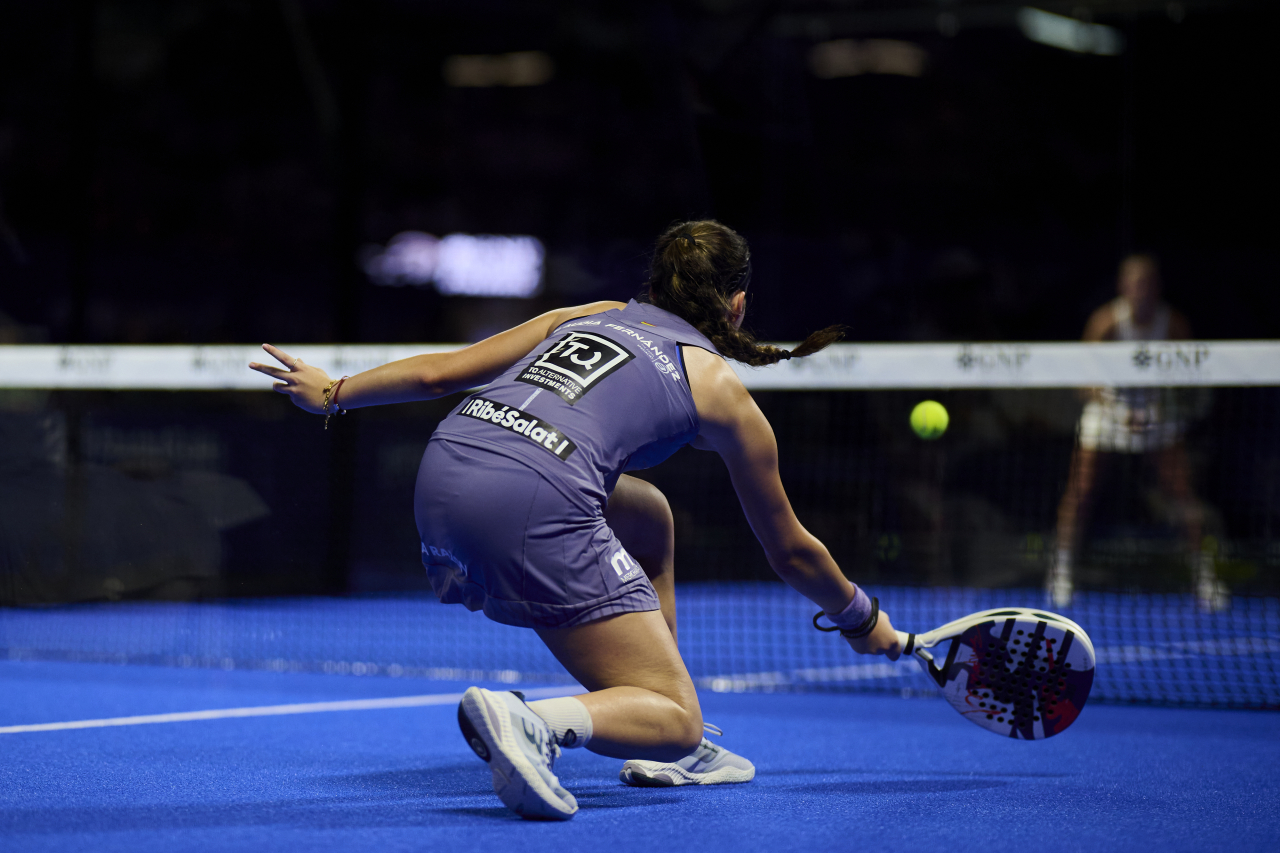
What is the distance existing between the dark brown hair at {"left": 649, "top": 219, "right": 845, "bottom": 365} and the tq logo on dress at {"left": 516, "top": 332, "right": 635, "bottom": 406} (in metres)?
0.25

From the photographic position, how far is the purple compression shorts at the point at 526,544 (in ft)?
9.51

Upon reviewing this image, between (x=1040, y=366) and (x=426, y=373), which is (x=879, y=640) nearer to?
(x=426, y=373)

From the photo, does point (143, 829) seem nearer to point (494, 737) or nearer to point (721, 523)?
point (494, 737)

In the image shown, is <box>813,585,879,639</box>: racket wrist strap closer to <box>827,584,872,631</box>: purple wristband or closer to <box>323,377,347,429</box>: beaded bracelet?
<box>827,584,872,631</box>: purple wristband

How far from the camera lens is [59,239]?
8.28m

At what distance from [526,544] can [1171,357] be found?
9.53 ft

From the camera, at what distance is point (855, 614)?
337cm

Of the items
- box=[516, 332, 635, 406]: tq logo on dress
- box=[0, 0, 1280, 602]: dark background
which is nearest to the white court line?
box=[516, 332, 635, 406]: tq logo on dress

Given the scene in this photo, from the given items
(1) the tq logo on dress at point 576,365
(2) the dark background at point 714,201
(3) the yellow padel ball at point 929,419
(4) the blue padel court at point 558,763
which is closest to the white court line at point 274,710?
(4) the blue padel court at point 558,763

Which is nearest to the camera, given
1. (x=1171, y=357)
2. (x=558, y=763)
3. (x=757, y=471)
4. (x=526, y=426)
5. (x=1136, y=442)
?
(x=526, y=426)

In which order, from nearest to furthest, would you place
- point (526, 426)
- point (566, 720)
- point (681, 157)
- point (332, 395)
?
point (566, 720) < point (526, 426) < point (332, 395) < point (681, 157)

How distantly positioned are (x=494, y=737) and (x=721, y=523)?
6.33 m

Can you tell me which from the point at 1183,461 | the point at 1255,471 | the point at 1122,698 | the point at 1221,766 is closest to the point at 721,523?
the point at 1183,461

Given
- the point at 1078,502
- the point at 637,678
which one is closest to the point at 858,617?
the point at 637,678
